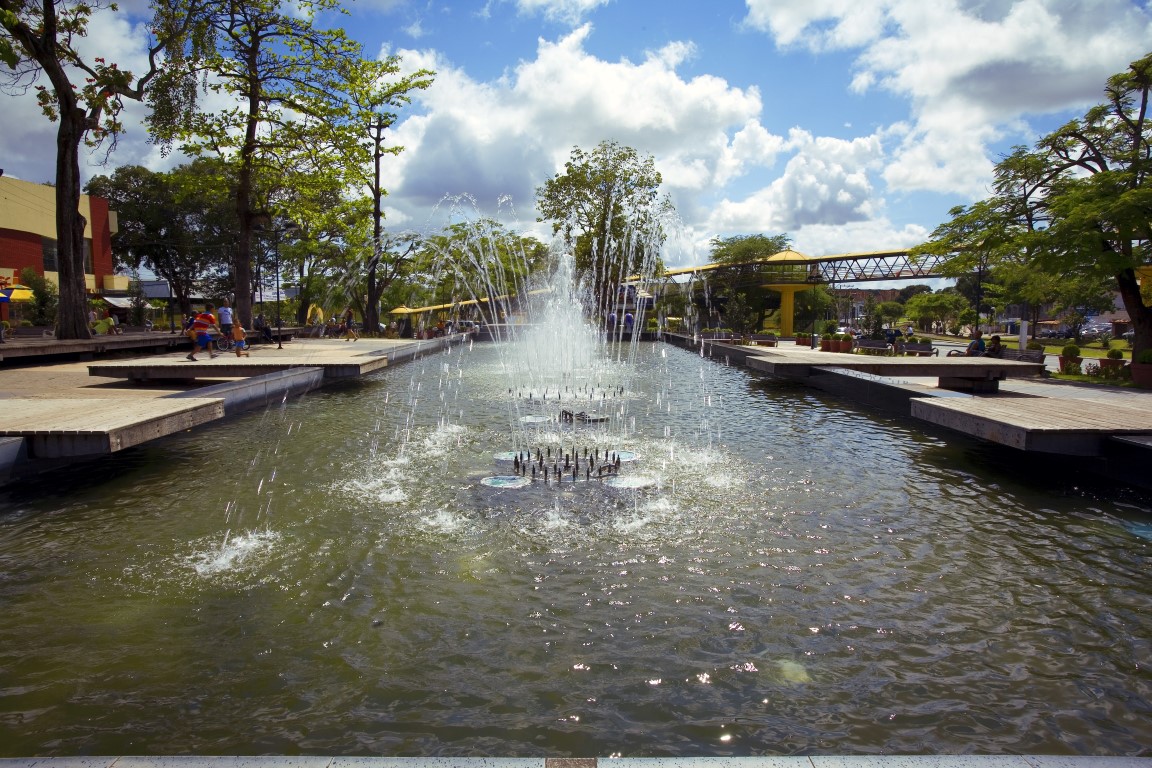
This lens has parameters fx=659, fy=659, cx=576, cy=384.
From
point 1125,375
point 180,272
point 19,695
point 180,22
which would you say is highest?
point 180,22

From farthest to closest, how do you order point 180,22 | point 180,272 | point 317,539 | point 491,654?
point 180,272 < point 180,22 < point 317,539 < point 491,654

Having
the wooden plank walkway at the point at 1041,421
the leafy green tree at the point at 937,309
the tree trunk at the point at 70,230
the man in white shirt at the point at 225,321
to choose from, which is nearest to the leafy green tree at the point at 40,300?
the tree trunk at the point at 70,230

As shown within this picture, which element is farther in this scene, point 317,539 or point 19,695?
point 317,539

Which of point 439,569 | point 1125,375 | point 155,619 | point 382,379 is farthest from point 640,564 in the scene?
point 1125,375

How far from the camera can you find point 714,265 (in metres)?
55.9

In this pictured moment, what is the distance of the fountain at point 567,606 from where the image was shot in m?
Result: 3.05

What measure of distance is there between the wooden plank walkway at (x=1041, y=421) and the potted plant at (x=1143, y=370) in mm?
8162

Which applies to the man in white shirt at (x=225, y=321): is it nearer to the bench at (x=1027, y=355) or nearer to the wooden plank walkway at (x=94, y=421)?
the wooden plank walkway at (x=94, y=421)

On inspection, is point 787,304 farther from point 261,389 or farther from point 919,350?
point 261,389

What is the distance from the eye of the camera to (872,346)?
2494 centimetres

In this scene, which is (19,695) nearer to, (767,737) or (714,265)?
(767,737)

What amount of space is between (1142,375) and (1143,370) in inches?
4.6

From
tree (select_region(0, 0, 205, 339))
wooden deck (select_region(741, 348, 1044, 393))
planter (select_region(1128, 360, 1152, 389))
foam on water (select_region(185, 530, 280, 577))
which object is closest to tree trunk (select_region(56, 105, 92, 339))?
tree (select_region(0, 0, 205, 339))

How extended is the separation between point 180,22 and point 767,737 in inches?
950
